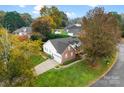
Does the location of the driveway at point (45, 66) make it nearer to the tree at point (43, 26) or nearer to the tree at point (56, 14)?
the tree at point (43, 26)

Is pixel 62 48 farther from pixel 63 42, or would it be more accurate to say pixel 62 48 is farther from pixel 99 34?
pixel 99 34

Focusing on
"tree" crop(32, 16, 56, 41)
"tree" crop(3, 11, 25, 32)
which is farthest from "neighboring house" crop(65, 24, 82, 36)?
"tree" crop(3, 11, 25, 32)

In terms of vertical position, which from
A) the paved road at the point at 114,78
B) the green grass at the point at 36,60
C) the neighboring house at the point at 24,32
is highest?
the neighboring house at the point at 24,32

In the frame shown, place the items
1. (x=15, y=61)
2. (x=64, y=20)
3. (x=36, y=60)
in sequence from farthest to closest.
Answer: (x=64, y=20) → (x=36, y=60) → (x=15, y=61)

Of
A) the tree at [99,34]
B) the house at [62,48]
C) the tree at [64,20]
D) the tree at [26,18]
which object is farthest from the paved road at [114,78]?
the tree at [26,18]

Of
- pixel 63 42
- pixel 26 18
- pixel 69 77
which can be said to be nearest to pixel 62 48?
pixel 63 42

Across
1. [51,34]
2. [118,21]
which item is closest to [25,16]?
[51,34]
